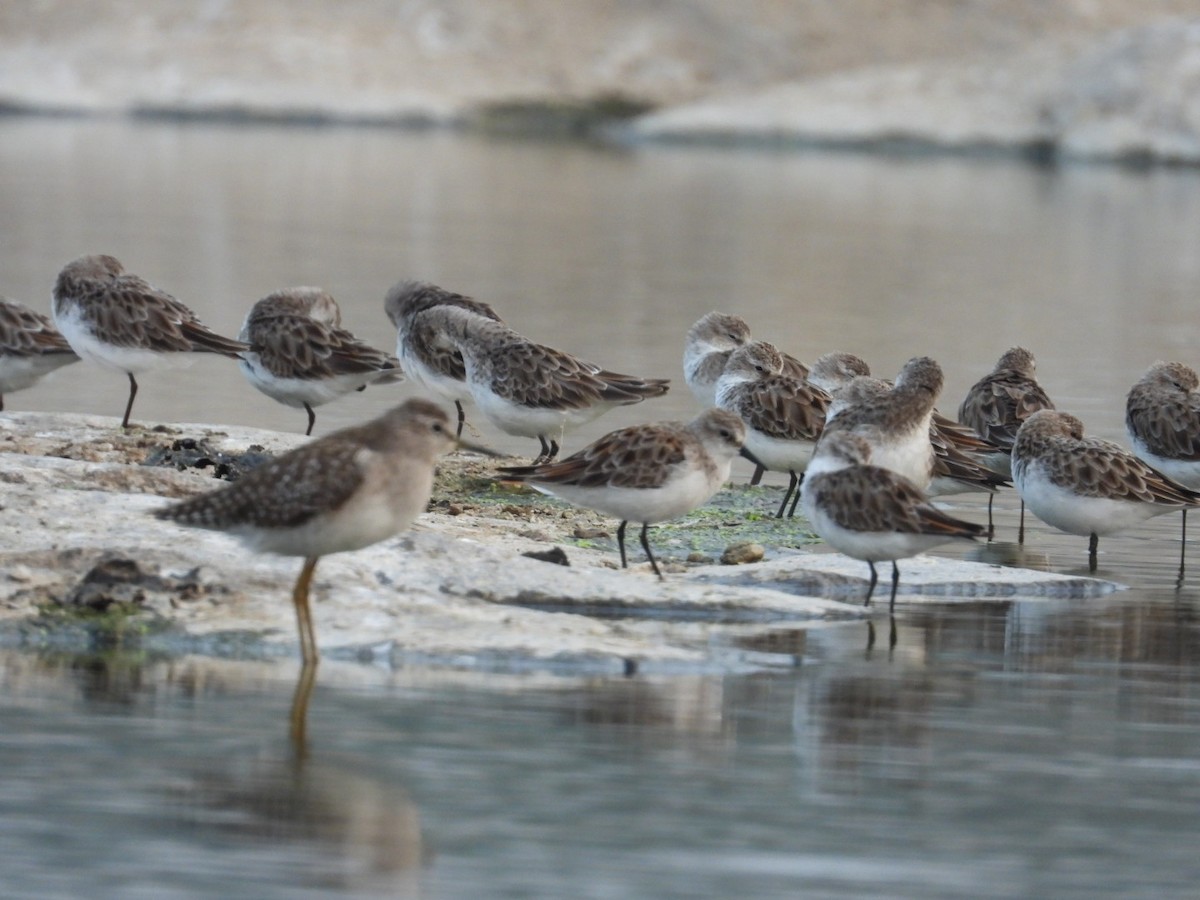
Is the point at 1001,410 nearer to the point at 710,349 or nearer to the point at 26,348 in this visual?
the point at 710,349

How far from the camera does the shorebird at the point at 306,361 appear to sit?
15.8 m

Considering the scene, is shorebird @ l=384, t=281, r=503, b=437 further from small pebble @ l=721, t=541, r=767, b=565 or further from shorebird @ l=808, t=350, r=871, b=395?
small pebble @ l=721, t=541, r=767, b=565

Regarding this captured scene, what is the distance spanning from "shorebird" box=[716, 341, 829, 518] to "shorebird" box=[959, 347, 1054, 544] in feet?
4.14

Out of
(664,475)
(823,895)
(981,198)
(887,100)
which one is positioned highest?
(887,100)

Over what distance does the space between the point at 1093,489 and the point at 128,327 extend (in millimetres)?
6686

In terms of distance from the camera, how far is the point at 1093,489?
13.3m

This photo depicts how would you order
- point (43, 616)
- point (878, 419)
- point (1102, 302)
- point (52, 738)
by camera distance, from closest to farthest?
1. point (52, 738)
2. point (43, 616)
3. point (878, 419)
4. point (1102, 302)

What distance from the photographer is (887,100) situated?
221 ft

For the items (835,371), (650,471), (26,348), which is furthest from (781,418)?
(26,348)

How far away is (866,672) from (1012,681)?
67cm

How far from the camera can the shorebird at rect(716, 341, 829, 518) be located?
1458cm

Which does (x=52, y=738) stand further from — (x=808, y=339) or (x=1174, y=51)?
(x=1174, y=51)

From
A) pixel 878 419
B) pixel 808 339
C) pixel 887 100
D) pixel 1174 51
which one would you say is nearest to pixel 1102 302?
pixel 808 339

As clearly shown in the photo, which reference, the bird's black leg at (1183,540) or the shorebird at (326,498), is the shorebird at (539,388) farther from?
the shorebird at (326,498)
